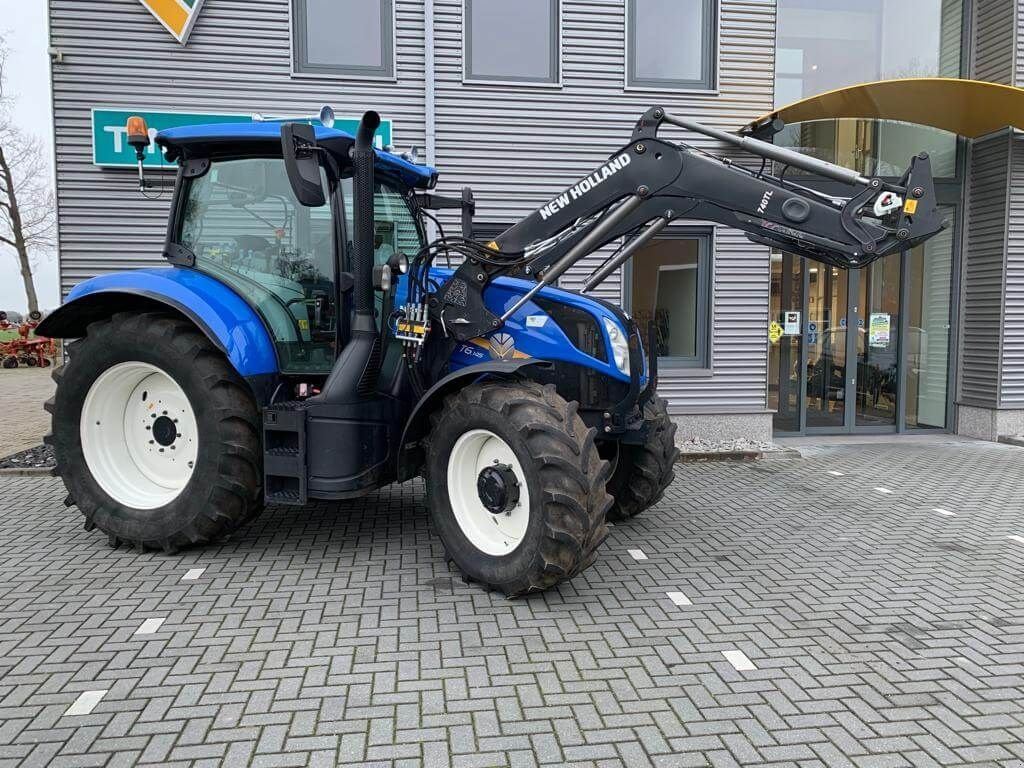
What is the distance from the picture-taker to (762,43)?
8859 mm

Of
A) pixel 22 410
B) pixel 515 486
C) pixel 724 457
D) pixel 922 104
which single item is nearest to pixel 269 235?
pixel 515 486

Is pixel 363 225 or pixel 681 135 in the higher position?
pixel 681 135

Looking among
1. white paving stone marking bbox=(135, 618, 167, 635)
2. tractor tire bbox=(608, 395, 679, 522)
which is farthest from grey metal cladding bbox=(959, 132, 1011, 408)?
white paving stone marking bbox=(135, 618, 167, 635)

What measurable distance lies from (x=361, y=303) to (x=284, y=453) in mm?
1068

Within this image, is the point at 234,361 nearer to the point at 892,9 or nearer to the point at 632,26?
the point at 632,26

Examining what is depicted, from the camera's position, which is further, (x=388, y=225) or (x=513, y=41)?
(x=513, y=41)

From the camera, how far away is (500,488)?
412 cm

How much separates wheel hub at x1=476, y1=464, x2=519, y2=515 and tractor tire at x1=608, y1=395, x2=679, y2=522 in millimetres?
1292

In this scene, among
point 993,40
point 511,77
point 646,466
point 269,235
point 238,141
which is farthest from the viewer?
point 993,40

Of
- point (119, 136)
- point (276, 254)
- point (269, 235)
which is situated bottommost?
point (276, 254)

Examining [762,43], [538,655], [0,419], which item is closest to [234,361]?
[538,655]

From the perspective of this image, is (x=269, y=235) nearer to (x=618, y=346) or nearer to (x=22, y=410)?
(x=618, y=346)

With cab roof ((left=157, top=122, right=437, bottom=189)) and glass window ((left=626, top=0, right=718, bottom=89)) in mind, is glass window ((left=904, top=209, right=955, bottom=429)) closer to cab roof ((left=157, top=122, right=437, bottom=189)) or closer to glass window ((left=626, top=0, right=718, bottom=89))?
glass window ((left=626, top=0, right=718, bottom=89))

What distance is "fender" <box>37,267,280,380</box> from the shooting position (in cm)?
456
